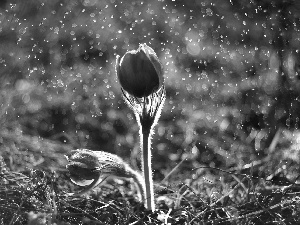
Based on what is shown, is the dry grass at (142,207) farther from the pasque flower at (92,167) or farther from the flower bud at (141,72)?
the flower bud at (141,72)

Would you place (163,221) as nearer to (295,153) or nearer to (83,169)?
(83,169)

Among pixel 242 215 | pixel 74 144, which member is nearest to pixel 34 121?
pixel 74 144

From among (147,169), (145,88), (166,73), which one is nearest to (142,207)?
(147,169)

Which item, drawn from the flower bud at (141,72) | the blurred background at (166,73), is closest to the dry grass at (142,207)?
the flower bud at (141,72)

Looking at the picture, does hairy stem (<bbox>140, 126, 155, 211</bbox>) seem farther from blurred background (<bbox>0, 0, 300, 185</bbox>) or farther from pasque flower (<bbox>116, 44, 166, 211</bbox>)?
blurred background (<bbox>0, 0, 300, 185</bbox>)

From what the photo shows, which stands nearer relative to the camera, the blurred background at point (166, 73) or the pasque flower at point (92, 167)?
the pasque flower at point (92, 167)

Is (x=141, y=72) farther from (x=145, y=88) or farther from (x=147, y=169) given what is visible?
(x=147, y=169)
